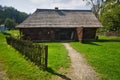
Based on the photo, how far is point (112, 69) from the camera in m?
10.9

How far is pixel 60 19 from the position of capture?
34.0 meters

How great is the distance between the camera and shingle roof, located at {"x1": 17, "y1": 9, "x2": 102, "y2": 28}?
105ft

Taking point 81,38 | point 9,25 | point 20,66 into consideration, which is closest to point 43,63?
point 20,66

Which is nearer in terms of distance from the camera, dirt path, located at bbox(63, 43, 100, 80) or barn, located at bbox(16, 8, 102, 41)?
dirt path, located at bbox(63, 43, 100, 80)

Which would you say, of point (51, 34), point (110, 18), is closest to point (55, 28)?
point (51, 34)

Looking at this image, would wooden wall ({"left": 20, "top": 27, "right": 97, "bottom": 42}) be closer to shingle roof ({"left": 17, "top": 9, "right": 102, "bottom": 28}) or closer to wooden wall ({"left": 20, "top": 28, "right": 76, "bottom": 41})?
wooden wall ({"left": 20, "top": 28, "right": 76, "bottom": 41})

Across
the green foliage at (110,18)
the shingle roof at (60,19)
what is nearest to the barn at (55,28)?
the shingle roof at (60,19)

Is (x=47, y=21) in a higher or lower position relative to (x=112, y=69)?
higher

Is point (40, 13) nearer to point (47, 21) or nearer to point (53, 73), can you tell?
point (47, 21)

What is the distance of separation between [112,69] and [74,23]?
22.8m

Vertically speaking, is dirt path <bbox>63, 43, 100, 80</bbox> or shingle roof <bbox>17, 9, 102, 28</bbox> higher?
shingle roof <bbox>17, 9, 102, 28</bbox>

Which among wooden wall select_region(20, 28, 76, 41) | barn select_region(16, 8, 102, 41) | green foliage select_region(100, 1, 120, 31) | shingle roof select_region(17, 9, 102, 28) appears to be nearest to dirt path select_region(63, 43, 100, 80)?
barn select_region(16, 8, 102, 41)

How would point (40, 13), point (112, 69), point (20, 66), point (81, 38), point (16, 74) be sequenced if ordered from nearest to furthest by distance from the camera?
1. point (16, 74)
2. point (112, 69)
3. point (20, 66)
4. point (81, 38)
5. point (40, 13)

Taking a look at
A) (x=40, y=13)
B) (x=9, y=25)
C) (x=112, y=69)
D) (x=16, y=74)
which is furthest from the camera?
(x=9, y=25)
